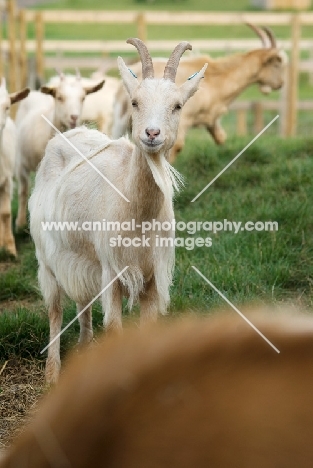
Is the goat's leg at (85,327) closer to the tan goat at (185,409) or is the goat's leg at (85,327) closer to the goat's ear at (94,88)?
the goat's ear at (94,88)

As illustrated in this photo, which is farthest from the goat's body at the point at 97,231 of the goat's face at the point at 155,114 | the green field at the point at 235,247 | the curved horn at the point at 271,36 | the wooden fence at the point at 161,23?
the wooden fence at the point at 161,23

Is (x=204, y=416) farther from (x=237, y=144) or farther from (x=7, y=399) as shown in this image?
(x=237, y=144)

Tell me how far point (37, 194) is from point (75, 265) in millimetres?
718

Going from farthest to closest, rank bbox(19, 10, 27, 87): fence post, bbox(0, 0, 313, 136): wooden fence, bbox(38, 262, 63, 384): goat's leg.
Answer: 1. bbox(19, 10, 27, 87): fence post
2. bbox(0, 0, 313, 136): wooden fence
3. bbox(38, 262, 63, 384): goat's leg

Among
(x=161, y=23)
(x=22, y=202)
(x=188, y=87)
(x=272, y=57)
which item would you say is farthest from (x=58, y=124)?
(x=161, y=23)

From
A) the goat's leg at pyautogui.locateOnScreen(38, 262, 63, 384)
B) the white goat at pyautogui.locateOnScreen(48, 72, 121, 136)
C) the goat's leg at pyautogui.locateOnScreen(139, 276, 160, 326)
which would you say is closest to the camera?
the goat's leg at pyautogui.locateOnScreen(139, 276, 160, 326)

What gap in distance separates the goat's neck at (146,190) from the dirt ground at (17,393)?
101 cm

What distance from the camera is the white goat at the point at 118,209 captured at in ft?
13.6

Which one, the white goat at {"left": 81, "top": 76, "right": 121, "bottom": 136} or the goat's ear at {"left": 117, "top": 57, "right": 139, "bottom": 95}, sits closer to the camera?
the goat's ear at {"left": 117, "top": 57, "right": 139, "bottom": 95}

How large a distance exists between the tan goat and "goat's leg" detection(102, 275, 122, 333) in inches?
126

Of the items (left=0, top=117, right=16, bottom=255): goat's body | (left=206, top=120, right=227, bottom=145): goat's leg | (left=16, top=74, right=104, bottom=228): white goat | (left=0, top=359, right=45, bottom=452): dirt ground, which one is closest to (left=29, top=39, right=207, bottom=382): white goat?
(left=0, top=359, right=45, bottom=452): dirt ground

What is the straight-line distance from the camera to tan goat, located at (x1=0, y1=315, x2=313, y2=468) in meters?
0.95

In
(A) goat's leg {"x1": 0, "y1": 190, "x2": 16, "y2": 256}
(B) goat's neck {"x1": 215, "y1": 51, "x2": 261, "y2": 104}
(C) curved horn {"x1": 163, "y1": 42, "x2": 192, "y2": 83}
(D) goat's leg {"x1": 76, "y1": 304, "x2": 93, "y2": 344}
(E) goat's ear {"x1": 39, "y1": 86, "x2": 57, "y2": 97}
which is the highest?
(C) curved horn {"x1": 163, "y1": 42, "x2": 192, "y2": 83}

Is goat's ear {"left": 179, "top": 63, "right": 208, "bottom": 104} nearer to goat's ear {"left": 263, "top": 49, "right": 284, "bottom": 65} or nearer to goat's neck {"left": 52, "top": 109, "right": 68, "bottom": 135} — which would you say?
goat's neck {"left": 52, "top": 109, "right": 68, "bottom": 135}
